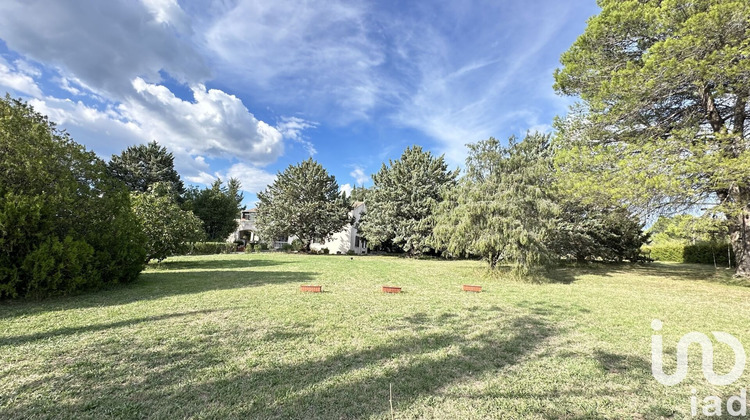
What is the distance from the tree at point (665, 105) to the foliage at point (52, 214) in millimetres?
14038

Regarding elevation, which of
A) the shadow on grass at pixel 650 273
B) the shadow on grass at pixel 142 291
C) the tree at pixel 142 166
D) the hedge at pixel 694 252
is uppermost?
the tree at pixel 142 166

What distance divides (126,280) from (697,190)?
652 inches

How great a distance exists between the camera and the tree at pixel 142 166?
110ft

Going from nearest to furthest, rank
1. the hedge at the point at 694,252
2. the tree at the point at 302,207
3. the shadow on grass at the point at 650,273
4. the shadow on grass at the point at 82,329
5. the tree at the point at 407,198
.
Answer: the shadow on grass at the point at 82,329 → the shadow on grass at the point at 650,273 → the hedge at the point at 694,252 → the tree at the point at 407,198 → the tree at the point at 302,207

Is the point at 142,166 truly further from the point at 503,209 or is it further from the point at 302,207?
the point at 503,209

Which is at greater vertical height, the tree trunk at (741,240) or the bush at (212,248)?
the tree trunk at (741,240)

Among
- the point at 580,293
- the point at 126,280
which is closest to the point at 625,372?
the point at 580,293

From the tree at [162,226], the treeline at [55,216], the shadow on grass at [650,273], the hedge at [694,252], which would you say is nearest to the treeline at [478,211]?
the shadow on grass at [650,273]

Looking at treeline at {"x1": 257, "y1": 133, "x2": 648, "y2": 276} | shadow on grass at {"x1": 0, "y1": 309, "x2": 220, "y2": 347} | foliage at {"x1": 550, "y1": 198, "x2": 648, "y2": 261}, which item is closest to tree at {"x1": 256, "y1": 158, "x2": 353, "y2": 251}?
treeline at {"x1": 257, "y1": 133, "x2": 648, "y2": 276}

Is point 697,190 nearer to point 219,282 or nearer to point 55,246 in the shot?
point 219,282

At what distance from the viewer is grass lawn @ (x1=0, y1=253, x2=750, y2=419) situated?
2.60 m

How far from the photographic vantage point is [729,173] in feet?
25.9

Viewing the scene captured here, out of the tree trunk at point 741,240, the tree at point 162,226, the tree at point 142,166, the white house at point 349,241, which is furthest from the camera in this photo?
the tree at point 142,166

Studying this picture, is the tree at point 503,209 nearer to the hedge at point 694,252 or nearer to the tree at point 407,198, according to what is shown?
the tree at point 407,198
